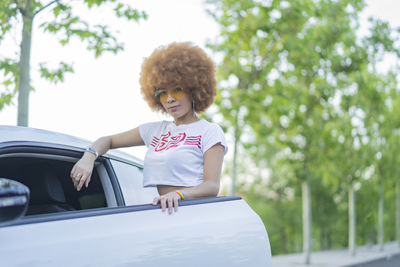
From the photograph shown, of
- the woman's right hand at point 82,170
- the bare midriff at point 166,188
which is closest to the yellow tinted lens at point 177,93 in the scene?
the bare midriff at point 166,188

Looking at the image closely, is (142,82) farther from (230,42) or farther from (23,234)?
(230,42)

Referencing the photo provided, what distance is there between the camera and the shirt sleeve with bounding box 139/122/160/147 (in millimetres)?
3051

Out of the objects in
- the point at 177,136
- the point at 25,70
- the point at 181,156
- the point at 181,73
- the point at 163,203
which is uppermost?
the point at 25,70

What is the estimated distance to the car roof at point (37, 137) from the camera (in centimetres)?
220

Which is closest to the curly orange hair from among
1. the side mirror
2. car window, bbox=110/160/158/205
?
car window, bbox=110/160/158/205

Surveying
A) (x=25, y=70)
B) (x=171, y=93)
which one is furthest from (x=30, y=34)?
(x=171, y=93)

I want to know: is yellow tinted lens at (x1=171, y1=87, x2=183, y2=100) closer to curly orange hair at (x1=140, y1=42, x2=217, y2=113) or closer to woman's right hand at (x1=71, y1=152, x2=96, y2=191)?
curly orange hair at (x1=140, y1=42, x2=217, y2=113)

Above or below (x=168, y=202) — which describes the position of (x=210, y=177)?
above

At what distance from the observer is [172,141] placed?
285cm

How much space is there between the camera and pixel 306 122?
13398 mm

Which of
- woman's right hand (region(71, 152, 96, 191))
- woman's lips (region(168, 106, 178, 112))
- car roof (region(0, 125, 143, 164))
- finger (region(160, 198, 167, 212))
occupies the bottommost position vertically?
finger (region(160, 198, 167, 212))

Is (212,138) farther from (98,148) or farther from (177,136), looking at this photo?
(98,148)

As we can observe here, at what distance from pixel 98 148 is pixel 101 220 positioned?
75 centimetres

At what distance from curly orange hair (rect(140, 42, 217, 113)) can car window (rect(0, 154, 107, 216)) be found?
655 mm
